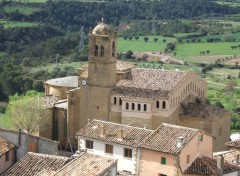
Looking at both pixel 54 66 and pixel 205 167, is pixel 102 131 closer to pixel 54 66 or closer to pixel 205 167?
pixel 205 167

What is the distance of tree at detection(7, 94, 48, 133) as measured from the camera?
2122 inches

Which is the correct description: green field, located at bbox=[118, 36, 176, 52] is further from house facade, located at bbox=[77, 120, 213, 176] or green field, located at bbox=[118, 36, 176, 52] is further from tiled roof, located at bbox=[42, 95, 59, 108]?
house facade, located at bbox=[77, 120, 213, 176]

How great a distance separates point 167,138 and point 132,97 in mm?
Result: 8727

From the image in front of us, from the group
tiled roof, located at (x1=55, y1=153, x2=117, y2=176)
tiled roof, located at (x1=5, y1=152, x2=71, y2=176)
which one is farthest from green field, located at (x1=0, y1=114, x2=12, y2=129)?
tiled roof, located at (x1=55, y1=153, x2=117, y2=176)

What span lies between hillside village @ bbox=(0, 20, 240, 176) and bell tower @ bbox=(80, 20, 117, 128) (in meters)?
0.08

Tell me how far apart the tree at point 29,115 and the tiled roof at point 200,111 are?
12.2 meters

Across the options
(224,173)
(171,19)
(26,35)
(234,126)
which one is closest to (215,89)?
(234,126)

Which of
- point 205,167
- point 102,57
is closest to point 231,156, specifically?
point 205,167

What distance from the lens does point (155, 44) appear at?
425ft

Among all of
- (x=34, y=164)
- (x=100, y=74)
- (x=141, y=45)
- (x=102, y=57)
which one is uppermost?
(x=102, y=57)

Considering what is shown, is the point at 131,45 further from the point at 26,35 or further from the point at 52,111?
the point at 52,111

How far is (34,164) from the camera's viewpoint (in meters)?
38.8

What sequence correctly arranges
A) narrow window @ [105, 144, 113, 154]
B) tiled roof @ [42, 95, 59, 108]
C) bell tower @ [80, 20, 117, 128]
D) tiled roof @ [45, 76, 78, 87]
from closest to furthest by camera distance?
1. narrow window @ [105, 144, 113, 154]
2. bell tower @ [80, 20, 117, 128]
3. tiled roof @ [42, 95, 59, 108]
4. tiled roof @ [45, 76, 78, 87]

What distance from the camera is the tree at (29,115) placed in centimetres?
5391
